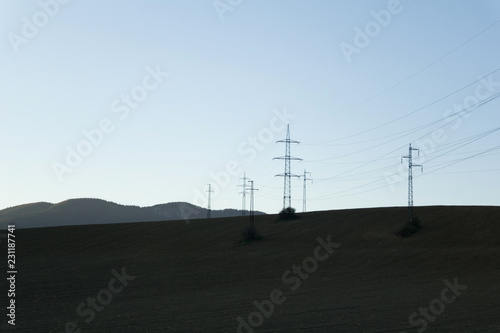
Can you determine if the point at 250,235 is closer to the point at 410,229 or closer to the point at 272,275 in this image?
the point at 410,229

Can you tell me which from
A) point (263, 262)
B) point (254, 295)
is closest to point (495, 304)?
point (254, 295)

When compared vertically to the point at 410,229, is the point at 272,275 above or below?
below

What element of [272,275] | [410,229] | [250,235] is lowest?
[272,275]

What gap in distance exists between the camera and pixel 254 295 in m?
31.8

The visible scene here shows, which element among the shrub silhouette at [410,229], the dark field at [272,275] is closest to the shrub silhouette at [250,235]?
the dark field at [272,275]

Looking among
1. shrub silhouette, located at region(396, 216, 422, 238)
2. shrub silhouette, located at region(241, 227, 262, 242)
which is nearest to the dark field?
shrub silhouette, located at region(396, 216, 422, 238)

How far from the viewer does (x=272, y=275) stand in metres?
42.8

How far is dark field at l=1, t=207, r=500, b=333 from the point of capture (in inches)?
936

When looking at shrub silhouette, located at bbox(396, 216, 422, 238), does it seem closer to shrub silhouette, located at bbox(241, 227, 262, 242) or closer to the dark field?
the dark field

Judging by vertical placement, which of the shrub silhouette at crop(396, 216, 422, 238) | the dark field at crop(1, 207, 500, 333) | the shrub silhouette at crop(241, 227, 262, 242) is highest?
the shrub silhouette at crop(396, 216, 422, 238)

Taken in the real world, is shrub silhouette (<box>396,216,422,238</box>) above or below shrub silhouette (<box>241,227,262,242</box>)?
above

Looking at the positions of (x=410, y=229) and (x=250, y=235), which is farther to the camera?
(x=250, y=235)

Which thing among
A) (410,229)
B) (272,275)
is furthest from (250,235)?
(272,275)

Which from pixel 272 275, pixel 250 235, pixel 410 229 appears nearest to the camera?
pixel 272 275
